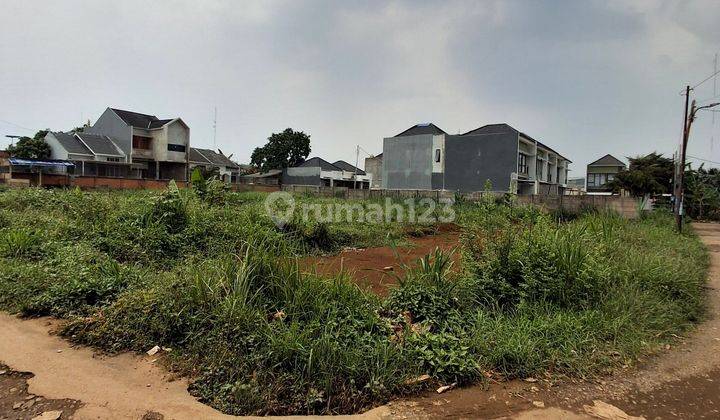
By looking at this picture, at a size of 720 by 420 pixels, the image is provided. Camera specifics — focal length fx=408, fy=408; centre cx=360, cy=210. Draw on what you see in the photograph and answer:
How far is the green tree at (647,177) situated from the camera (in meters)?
30.6

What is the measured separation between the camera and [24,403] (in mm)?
2533

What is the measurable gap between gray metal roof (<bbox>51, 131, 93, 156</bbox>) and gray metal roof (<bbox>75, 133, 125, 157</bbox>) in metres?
0.36

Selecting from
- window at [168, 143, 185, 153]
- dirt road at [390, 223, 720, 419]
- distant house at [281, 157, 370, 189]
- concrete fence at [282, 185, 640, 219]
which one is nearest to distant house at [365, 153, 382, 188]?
distant house at [281, 157, 370, 189]

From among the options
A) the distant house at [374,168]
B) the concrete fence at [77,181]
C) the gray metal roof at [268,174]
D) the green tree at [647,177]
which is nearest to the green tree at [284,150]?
the gray metal roof at [268,174]

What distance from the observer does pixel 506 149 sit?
2983 cm

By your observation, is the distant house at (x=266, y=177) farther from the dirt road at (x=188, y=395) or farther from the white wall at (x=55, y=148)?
the dirt road at (x=188, y=395)

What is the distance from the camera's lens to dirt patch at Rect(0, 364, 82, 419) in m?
2.43

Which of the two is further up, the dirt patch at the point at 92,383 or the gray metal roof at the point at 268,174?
the gray metal roof at the point at 268,174

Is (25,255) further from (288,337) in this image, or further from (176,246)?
(288,337)

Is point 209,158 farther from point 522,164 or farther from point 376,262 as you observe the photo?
point 376,262

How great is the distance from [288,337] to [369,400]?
704mm

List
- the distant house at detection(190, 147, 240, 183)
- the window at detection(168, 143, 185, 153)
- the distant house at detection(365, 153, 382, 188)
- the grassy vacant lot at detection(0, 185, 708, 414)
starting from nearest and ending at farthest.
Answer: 1. the grassy vacant lot at detection(0, 185, 708, 414)
2. the window at detection(168, 143, 185, 153)
3. the distant house at detection(190, 147, 240, 183)
4. the distant house at detection(365, 153, 382, 188)

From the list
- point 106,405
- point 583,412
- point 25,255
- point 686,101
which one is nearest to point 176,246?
point 25,255

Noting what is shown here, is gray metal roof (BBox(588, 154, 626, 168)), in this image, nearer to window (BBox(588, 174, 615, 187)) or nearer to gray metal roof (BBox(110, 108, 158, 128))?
window (BBox(588, 174, 615, 187))
